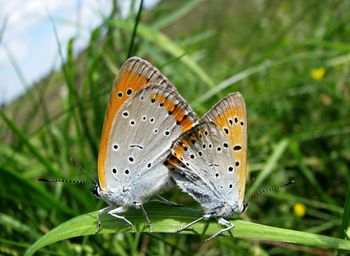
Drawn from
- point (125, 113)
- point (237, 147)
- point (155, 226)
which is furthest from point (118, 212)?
point (237, 147)

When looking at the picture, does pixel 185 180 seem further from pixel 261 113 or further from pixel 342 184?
pixel 261 113

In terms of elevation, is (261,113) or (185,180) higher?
(185,180)

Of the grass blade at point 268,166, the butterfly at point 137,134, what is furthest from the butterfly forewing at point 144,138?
the grass blade at point 268,166

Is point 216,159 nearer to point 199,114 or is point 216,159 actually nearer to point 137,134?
point 137,134

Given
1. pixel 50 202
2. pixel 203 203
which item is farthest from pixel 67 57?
pixel 203 203

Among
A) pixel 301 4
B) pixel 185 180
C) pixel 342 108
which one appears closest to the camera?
pixel 185 180

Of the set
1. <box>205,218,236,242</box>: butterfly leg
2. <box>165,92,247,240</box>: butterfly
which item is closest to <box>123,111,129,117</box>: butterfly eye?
<box>165,92,247,240</box>: butterfly

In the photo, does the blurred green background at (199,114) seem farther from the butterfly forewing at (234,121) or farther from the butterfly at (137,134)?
the butterfly forewing at (234,121)
